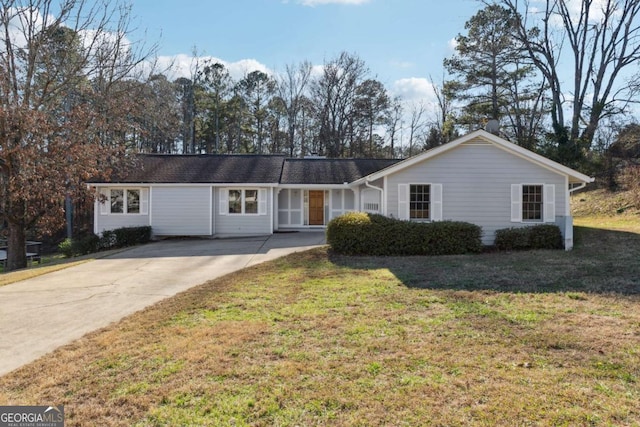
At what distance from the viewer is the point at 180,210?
17406 mm

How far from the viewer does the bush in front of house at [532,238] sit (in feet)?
39.0

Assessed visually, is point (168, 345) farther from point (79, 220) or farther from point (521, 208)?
point (79, 220)

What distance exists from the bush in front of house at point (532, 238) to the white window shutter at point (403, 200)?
10.0 feet

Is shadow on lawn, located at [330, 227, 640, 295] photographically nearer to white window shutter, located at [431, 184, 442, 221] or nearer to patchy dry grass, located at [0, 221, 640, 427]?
patchy dry grass, located at [0, 221, 640, 427]

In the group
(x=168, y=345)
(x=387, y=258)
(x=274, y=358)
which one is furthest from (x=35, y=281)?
(x=387, y=258)

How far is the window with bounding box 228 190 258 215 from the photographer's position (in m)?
17.7

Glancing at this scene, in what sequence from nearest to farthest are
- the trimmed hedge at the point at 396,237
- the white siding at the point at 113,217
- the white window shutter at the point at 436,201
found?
the trimmed hedge at the point at 396,237 → the white window shutter at the point at 436,201 → the white siding at the point at 113,217

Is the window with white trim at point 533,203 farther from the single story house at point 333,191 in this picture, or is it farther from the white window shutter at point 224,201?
the white window shutter at point 224,201

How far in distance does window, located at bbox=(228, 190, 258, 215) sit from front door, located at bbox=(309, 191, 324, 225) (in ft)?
9.34

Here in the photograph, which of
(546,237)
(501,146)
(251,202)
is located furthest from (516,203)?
(251,202)

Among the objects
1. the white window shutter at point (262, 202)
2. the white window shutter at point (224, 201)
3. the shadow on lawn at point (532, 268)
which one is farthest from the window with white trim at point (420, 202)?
the white window shutter at point (224, 201)

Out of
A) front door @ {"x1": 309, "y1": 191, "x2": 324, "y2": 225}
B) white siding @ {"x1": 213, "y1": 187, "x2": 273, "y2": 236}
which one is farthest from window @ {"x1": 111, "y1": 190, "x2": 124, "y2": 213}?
front door @ {"x1": 309, "y1": 191, "x2": 324, "y2": 225}

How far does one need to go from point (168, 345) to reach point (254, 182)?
13449 mm

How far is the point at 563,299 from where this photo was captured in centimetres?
621
